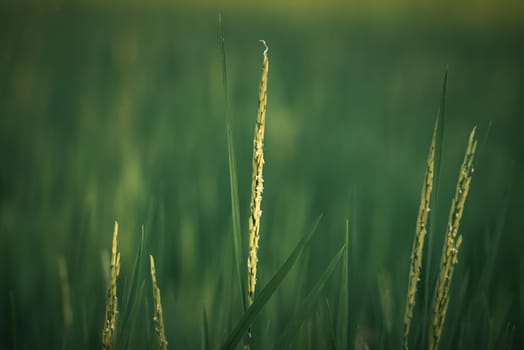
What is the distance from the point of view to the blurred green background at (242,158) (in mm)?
859

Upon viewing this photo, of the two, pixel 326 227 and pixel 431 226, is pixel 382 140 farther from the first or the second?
pixel 431 226

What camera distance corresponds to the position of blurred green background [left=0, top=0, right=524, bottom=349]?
859 millimetres

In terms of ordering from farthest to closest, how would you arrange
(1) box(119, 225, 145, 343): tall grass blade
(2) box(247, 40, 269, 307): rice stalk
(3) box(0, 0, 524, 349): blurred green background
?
(3) box(0, 0, 524, 349): blurred green background, (1) box(119, 225, 145, 343): tall grass blade, (2) box(247, 40, 269, 307): rice stalk

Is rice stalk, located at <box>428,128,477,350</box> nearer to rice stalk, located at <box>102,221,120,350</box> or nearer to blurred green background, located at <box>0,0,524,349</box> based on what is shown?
blurred green background, located at <box>0,0,524,349</box>

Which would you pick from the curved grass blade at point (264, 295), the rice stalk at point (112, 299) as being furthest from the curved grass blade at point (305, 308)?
the rice stalk at point (112, 299)

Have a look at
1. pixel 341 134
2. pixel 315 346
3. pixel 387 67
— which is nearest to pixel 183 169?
pixel 341 134

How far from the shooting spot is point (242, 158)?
5.54 ft

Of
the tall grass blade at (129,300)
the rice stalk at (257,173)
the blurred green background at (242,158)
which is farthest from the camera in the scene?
the blurred green background at (242,158)

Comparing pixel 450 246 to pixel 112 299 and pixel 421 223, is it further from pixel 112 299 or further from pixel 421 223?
pixel 112 299

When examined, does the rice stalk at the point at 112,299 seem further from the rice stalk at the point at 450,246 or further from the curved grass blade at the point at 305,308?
the rice stalk at the point at 450,246

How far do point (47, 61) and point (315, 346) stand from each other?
198 cm

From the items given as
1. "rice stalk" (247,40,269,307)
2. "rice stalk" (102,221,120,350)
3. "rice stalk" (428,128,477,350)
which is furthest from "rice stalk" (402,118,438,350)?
"rice stalk" (102,221,120,350)

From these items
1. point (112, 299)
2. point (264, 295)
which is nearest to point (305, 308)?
point (264, 295)

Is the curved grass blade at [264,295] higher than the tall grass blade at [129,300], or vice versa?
the curved grass blade at [264,295]
